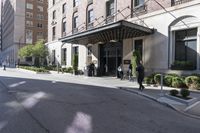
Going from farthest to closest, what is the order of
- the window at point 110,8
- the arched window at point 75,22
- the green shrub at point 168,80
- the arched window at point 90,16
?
the arched window at point 75,22, the arched window at point 90,16, the window at point 110,8, the green shrub at point 168,80

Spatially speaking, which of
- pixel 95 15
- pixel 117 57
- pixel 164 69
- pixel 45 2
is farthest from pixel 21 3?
pixel 164 69

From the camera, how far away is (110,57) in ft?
96.5

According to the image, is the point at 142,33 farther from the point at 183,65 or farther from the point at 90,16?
the point at 90,16

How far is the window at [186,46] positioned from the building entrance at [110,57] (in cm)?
767

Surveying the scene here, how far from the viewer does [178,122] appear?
8789mm

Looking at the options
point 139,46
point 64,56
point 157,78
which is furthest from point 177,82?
point 64,56

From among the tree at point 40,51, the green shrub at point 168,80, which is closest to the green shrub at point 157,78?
the green shrub at point 168,80

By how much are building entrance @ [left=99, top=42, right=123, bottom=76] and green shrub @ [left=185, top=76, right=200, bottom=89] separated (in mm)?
10890

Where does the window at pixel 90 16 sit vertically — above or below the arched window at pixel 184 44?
above

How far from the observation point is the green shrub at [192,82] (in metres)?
16.6

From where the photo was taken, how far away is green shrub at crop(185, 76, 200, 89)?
16562mm

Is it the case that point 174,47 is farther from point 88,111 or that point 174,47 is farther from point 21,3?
point 21,3

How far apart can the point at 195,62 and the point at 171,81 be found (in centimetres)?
258

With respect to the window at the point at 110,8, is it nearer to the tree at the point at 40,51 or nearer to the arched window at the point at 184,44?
the arched window at the point at 184,44
